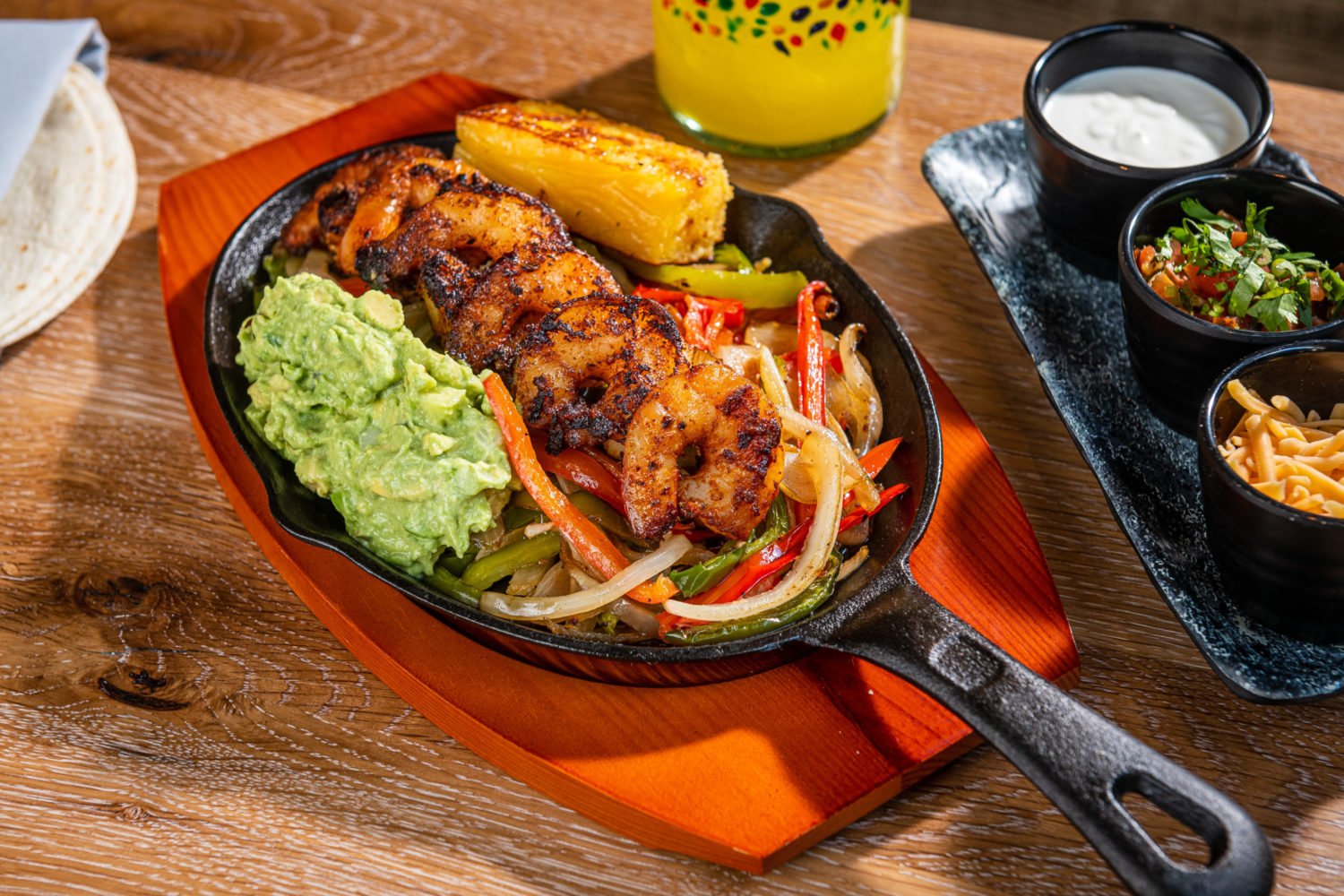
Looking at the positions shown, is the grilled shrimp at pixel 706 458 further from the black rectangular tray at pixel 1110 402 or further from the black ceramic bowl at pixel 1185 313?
the black ceramic bowl at pixel 1185 313

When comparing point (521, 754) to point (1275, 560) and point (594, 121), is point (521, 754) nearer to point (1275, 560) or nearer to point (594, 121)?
point (1275, 560)

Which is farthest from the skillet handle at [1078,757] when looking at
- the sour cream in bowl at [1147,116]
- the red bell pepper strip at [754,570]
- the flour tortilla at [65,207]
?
the flour tortilla at [65,207]

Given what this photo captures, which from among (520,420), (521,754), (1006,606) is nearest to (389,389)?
(520,420)

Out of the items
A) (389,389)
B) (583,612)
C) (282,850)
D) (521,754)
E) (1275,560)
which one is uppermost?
(389,389)

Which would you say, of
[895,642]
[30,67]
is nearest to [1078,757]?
[895,642]

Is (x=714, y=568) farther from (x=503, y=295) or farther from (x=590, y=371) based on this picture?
(x=503, y=295)

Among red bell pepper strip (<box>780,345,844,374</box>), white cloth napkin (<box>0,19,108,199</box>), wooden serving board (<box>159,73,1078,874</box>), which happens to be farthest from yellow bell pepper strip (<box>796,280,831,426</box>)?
white cloth napkin (<box>0,19,108,199</box>)
